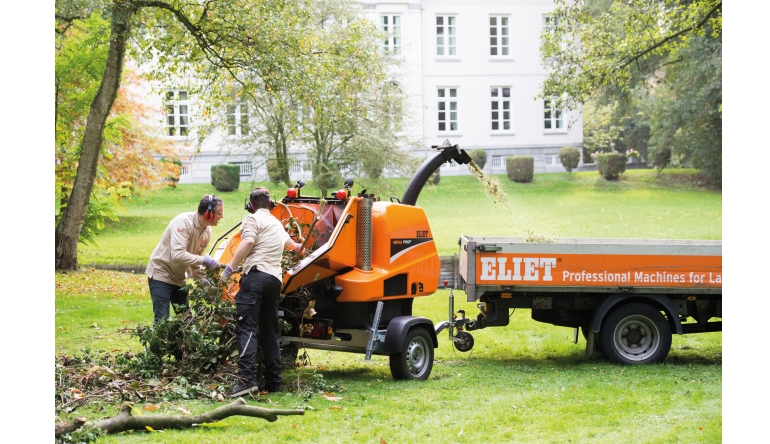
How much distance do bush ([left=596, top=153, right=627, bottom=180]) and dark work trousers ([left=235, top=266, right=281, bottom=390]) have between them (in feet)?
129

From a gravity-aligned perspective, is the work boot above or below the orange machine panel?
below

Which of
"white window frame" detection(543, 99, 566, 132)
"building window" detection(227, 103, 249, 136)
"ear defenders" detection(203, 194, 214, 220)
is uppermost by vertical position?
"white window frame" detection(543, 99, 566, 132)

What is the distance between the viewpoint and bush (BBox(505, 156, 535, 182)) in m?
45.0

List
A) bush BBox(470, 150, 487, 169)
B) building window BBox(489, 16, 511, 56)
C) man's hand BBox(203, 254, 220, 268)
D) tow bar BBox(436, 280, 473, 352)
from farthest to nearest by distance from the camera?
1. building window BBox(489, 16, 511, 56)
2. bush BBox(470, 150, 487, 169)
3. tow bar BBox(436, 280, 473, 352)
4. man's hand BBox(203, 254, 220, 268)

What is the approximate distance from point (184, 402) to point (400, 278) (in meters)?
2.91

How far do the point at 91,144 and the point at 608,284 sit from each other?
11871mm

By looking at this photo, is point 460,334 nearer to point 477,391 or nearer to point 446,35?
point 477,391

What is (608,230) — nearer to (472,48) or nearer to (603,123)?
(472,48)

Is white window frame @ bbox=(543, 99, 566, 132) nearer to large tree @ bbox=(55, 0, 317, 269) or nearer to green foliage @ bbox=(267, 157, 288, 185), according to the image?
green foliage @ bbox=(267, 157, 288, 185)

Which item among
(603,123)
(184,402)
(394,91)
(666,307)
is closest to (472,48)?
(603,123)

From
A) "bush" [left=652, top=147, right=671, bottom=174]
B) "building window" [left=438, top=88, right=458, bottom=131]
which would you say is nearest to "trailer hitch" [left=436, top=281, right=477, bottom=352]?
"building window" [left=438, top=88, right=458, bottom=131]

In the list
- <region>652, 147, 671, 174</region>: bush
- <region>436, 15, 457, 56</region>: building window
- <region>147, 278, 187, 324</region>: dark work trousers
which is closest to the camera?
<region>147, 278, 187, 324</region>: dark work trousers

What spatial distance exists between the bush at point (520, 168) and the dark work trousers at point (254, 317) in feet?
122

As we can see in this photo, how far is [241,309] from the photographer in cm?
861
